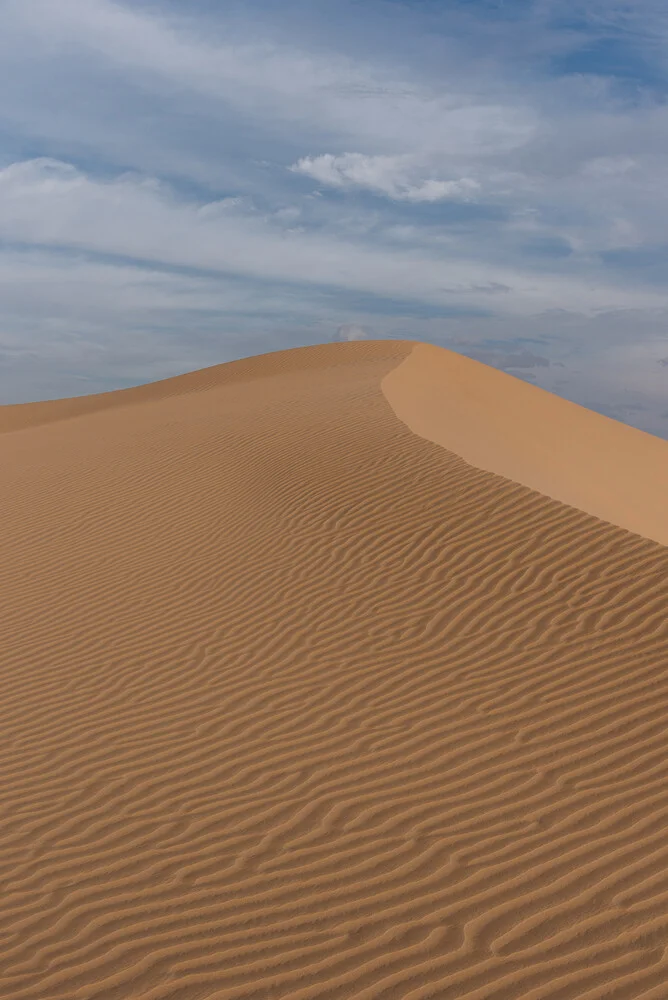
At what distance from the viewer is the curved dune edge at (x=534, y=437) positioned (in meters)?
16.7

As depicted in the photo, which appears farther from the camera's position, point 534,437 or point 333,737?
point 534,437

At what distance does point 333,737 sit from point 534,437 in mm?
17984

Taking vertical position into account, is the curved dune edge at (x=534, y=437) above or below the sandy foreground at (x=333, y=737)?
above

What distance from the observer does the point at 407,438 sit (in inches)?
606

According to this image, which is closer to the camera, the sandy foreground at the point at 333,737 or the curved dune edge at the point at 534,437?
the sandy foreground at the point at 333,737

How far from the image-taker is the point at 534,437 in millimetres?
24031

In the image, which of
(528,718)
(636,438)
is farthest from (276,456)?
(636,438)

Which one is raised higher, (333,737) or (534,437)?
(534,437)

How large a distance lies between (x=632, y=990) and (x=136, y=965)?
8.57ft

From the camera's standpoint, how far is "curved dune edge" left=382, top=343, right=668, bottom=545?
16656 millimetres

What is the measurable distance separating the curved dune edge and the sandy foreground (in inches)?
60.3

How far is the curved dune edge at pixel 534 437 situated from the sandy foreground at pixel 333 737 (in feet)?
5.03

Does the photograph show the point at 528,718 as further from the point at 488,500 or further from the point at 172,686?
the point at 488,500

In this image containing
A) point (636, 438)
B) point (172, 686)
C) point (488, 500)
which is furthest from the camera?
point (636, 438)
